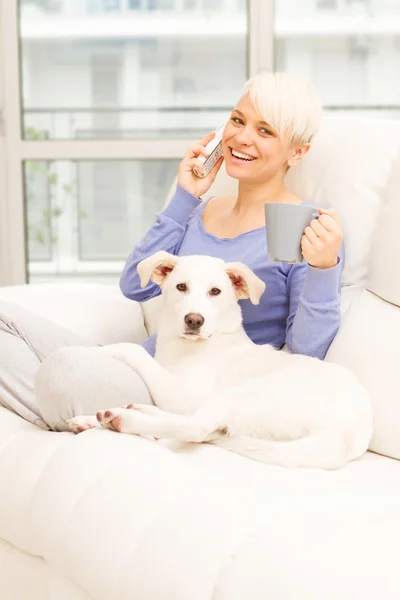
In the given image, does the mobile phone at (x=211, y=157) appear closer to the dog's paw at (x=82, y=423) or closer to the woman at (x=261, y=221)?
the woman at (x=261, y=221)

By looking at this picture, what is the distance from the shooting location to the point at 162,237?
77.7 inches

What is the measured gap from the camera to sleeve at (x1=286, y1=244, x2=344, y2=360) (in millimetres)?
1612

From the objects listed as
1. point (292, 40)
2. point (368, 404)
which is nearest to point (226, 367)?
point (368, 404)

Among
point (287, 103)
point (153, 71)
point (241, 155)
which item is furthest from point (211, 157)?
point (153, 71)

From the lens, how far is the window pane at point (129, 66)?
3.84m

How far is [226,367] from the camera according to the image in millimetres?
1654

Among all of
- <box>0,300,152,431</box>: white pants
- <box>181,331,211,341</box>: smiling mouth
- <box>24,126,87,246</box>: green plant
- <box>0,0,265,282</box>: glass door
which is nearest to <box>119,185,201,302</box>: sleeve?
<box>0,300,152,431</box>: white pants

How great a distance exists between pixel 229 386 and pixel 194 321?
15cm

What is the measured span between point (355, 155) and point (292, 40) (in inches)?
82.1

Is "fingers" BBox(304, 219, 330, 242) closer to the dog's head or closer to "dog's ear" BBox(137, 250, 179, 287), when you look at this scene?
the dog's head

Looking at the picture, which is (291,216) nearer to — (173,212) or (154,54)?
(173,212)

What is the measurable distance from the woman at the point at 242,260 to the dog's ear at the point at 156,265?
0.57 feet

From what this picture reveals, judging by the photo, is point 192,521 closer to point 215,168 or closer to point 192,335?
point 192,335

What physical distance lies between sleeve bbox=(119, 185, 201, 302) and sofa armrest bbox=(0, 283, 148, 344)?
18cm
